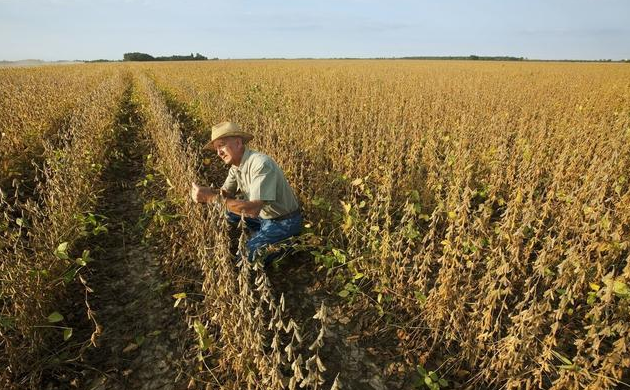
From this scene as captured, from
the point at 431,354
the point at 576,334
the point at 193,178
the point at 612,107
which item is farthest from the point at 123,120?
the point at 612,107

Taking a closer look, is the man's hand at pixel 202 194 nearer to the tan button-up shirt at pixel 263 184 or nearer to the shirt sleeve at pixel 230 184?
the tan button-up shirt at pixel 263 184

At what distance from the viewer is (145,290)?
2982 mm

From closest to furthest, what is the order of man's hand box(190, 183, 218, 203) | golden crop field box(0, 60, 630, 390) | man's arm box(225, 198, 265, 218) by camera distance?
1. golden crop field box(0, 60, 630, 390)
2. man's hand box(190, 183, 218, 203)
3. man's arm box(225, 198, 265, 218)

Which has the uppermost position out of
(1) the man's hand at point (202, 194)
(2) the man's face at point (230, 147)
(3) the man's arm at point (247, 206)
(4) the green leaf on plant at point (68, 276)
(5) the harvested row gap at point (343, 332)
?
(2) the man's face at point (230, 147)

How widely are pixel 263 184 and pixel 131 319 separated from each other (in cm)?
142

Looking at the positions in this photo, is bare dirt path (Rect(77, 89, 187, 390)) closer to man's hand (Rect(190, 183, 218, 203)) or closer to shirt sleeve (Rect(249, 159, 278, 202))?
man's hand (Rect(190, 183, 218, 203))

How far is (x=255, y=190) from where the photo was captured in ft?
9.99

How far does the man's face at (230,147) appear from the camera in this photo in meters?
3.19

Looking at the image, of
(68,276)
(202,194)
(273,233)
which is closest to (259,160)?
(202,194)

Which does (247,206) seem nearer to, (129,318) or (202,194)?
(202,194)

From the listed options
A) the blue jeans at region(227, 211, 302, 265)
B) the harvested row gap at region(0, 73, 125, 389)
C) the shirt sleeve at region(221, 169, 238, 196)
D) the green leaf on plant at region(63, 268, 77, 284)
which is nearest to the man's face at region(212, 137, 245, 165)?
the shirt sleeve at region(221, 169, 238, 196)

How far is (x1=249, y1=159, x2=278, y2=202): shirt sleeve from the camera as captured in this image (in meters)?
3.04

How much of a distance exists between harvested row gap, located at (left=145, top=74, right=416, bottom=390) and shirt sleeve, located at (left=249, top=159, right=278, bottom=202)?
69cm

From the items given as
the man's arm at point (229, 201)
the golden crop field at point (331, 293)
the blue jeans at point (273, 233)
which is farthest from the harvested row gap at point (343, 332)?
the man's arm at point (229, 201)
